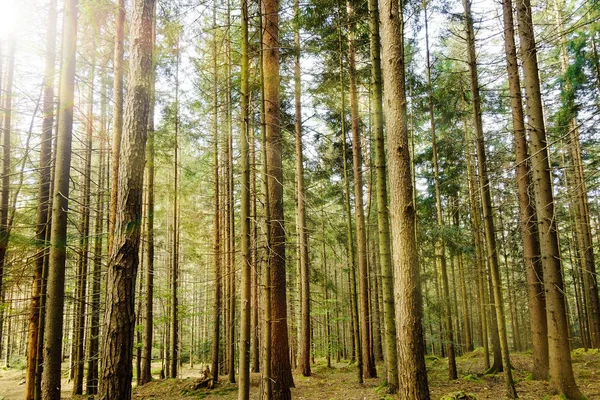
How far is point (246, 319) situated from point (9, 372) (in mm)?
25973

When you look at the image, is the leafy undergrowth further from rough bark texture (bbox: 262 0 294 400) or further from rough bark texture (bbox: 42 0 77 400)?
rough bark texture (bbox: 42 0 77 400)

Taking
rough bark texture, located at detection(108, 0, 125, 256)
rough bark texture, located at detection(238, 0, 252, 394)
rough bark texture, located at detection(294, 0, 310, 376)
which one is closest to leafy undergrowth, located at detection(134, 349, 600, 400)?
rough bark texture, located at detection(294, 0, 310, 376)

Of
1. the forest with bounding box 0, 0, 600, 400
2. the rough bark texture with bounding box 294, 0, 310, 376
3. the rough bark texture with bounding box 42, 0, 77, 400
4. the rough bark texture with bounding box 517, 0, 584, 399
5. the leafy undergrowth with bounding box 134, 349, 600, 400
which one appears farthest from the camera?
the rough bark texture with bounding box 294, 0, 310, 376

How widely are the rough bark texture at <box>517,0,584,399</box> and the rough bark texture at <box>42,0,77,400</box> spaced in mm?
8623

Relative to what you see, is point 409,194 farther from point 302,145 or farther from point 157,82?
point 157,82

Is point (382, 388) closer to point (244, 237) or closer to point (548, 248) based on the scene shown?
point (548, 248)

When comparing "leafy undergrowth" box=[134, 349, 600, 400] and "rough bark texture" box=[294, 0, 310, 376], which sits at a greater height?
"rough bark texture" box=[294, 0, 310, 376]

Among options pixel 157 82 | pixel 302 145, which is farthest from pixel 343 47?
pixel 157 82

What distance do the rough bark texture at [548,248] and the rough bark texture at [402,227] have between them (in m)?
3.10

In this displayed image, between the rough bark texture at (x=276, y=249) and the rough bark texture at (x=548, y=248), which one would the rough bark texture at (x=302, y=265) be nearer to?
the rough bark texture at (x=276, y=249)

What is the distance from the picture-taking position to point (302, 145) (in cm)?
1207

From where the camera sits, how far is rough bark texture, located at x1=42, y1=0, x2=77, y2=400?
570 cm

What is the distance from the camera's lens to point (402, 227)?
5.16 meters

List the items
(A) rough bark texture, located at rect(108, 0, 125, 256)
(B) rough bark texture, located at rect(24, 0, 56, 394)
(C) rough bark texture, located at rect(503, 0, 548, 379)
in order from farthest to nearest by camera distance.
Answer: (A) rough bark texture, located at rect(108, 0, 125, 256), (C) rough bark texture, located at rect(503, 0, 548, 379), (B) rough bark texture, located at rect(24, 0, 56, 394)
